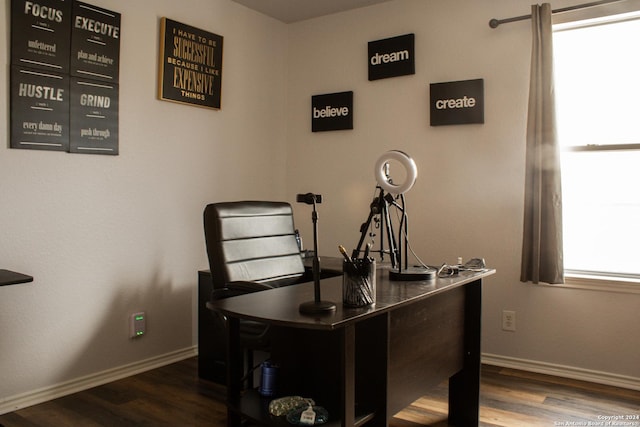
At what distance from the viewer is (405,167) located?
230cm

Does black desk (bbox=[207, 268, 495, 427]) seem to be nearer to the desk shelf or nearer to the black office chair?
the desk shelf

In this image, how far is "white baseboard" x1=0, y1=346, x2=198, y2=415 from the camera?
105 inches

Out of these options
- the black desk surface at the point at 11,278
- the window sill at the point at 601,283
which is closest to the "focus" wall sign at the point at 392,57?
the window sill at the point at 601,283

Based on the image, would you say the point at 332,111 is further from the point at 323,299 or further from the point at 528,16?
the point at 323,299

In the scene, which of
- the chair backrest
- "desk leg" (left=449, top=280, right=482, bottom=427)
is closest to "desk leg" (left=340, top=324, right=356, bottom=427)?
the chair backrest

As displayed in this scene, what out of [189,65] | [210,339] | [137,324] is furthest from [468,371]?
[189,65]

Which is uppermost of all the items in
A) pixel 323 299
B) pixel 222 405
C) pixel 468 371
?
pixel 323 299

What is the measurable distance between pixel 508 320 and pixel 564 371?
0.42m

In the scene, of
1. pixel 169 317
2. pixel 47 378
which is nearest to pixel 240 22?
pixel 169 317

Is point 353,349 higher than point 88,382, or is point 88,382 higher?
point 353,349

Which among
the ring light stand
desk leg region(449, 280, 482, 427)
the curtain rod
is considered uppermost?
the curtain rod

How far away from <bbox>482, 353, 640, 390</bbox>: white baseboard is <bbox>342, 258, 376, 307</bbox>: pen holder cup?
2.02 metres

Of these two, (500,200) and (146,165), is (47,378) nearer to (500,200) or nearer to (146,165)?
(146,165)

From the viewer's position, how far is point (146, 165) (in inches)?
128
